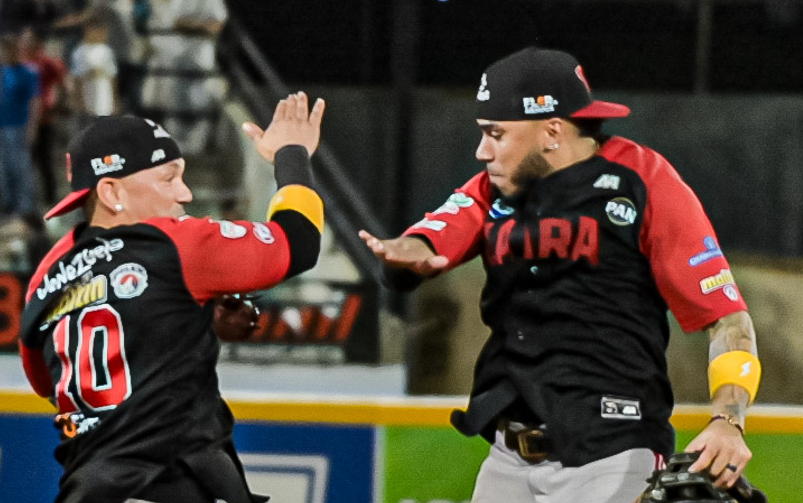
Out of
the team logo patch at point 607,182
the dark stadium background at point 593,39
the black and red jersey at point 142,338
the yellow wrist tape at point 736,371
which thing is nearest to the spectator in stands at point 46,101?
the dark stadium background at point 593,39

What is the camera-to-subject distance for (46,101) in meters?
9.42

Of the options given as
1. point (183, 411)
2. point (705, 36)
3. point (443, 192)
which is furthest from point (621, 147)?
point (705, 36)

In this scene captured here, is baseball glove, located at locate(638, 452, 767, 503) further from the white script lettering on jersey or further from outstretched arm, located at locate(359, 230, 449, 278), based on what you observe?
the white script lettering on jersey

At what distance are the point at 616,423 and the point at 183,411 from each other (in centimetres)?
115

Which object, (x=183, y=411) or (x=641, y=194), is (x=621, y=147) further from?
(x=183, y=411)

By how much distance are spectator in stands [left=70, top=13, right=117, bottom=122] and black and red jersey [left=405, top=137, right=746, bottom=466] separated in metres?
6.29

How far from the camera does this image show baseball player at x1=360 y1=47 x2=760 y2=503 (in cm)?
335

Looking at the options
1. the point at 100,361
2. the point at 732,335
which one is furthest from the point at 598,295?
the point at 100,361

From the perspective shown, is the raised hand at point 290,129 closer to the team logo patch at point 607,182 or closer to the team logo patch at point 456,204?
the team logo patch at point 456,204

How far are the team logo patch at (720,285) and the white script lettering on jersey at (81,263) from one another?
1.53 m

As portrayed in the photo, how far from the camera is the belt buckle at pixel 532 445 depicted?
Result: 3.39 metres

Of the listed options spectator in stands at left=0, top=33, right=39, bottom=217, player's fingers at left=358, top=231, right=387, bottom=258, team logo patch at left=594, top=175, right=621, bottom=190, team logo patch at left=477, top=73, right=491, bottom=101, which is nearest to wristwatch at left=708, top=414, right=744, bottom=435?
team logo patch at left=594, top=175, right=621, bottom=190

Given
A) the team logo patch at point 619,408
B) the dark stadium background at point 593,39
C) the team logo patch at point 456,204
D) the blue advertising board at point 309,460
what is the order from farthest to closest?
the dark stadium background at point 593,39 < the blue advertising board at point 309,460 < the team logo patch at point 456,204 < the team logo patch at point 619,408

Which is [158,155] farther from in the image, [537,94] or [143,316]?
[537,94]
